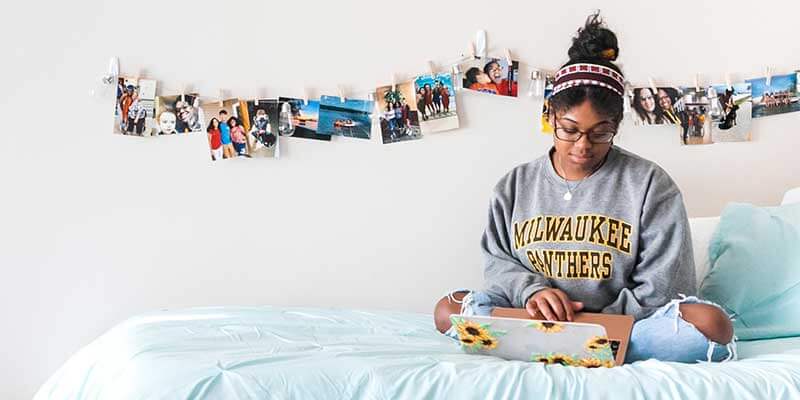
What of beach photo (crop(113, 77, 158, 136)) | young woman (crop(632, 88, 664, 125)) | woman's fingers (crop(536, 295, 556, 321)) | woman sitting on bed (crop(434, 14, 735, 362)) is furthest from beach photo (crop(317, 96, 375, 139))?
woman's fingers (crop(536, 295, 556, 321))

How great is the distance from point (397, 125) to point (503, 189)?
413 mm

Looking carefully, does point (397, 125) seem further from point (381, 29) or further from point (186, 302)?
point (186, 302)

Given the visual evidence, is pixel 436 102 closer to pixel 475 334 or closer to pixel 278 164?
pixel 278 164

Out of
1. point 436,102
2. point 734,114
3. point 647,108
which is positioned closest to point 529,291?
point 436,102

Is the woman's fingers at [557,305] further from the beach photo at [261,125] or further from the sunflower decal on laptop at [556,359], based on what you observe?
the beach photo at [261,125]

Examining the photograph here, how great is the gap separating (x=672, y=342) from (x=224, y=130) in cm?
109

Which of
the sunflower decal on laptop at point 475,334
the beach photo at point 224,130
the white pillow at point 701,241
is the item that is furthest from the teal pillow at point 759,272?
the beach photo at point 224,130

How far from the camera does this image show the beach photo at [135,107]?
6.49 ft

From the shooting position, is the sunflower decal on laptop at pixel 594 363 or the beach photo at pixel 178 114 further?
the beach photo at pixel 178 114

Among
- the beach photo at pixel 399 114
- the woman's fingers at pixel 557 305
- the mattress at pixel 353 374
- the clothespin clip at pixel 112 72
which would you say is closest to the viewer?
the mattress at pixel 353 374

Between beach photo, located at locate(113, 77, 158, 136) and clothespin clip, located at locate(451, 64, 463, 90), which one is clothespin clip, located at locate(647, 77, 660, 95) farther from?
beach photo, located at locate(113, 77, 158, 136)

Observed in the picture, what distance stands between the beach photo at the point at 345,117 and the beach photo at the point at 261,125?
10cm

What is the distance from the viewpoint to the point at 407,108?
208cm

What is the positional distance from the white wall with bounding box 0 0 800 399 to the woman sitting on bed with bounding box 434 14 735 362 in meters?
0.41
